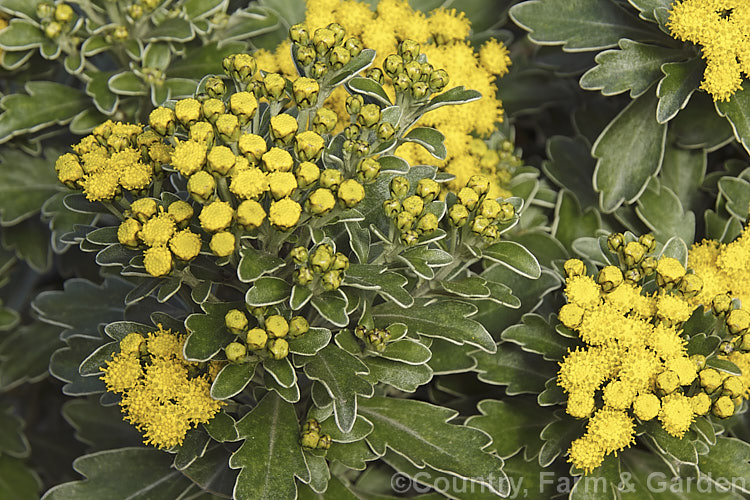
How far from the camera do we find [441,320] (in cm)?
109

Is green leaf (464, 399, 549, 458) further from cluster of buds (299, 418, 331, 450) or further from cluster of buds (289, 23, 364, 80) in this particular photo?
cluster of buds (289, 23, 364, 80)

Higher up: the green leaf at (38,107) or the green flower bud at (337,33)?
the green flower bud at (337,33)

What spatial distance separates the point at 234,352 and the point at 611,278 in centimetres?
60

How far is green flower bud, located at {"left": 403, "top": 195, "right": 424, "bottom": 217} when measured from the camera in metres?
0.99

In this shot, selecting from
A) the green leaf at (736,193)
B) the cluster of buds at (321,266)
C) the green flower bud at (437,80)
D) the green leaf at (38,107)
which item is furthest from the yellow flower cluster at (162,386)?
the green leaf at (736,193)

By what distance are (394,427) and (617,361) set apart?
37cm

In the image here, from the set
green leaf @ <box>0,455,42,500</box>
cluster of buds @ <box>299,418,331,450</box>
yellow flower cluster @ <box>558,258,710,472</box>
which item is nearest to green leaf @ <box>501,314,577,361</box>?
yellow flower cluster @ <box>558,258,710,472</box>

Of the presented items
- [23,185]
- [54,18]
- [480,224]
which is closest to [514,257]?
[480,224]

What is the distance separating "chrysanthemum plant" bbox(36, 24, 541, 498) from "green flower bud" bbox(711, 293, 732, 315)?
30cm

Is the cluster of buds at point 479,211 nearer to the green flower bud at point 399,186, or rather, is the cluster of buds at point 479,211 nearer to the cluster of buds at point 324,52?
Result: the green flower bud at point 399,186

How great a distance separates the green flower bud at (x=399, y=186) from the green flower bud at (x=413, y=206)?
1.1 inches

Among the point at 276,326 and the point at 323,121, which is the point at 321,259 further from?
the point at 323,121

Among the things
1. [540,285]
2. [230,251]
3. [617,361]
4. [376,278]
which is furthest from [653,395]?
[230,251]

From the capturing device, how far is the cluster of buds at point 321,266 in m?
0.93
